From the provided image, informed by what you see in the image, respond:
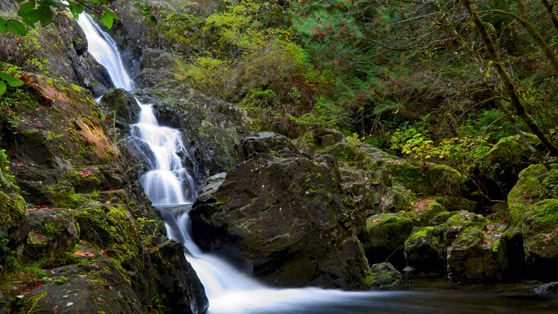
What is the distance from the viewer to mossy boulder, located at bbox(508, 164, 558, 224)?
23.7ft

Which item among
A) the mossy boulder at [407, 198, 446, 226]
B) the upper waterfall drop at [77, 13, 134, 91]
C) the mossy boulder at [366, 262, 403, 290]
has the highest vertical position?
the upper waterfall drop at [77, 13, 134, 91]

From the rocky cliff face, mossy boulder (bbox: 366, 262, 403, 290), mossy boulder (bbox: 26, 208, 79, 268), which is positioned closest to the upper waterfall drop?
the rocky cliff face

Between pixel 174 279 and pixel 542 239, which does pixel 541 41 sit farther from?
pixel 174 279

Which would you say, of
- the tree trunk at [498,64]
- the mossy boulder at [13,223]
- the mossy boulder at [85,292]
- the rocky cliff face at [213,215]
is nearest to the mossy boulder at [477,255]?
the rocky cliff face at [213,215]

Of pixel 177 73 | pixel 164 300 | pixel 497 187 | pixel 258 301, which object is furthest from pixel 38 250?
pixel 177 73

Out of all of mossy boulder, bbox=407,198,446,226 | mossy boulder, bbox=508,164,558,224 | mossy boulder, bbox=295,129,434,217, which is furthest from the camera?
mossy boulder, bbox=295,129,434,217

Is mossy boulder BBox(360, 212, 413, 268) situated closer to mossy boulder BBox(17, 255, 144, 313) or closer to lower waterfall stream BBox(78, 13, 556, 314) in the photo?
lower waterfall stream BBox(78, 13, 556, 314)

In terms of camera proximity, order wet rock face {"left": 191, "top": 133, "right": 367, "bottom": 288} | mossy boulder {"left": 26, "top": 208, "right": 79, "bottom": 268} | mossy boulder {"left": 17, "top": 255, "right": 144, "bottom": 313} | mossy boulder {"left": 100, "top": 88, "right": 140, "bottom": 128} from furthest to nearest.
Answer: mossy boulder {"left": 100, "top": 88, "right": 140, "bottom": 128}, wet rock face {"left": 191, "top": 133, "right": 367, "bottom": 288}, mossy boulder {"left": 26, "top": 208, "right": 79, "bottom": 268}, mossy boulder {"left": 17, "top": 255, "right": 144, "bottom": 313}

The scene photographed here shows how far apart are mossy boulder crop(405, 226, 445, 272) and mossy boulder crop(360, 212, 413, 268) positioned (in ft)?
1.60

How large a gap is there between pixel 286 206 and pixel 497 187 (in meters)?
6.18

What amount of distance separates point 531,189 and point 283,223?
502 centimetres

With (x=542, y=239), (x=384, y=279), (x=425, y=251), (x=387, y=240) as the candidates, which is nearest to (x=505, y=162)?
(x=425, y=251)

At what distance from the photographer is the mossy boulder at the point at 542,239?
5836 mm

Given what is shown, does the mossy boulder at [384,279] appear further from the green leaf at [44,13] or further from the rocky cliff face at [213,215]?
the green leaf at [44,13]
